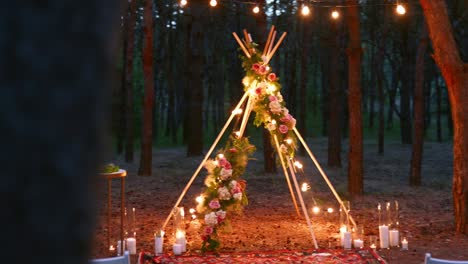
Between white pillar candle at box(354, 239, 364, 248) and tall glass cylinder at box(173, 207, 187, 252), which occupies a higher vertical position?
tall glass cylinder at box(173, 207, 187, 252)

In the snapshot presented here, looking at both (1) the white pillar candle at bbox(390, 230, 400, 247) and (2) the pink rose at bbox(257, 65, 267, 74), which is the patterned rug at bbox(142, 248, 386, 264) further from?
Answer: (2) the pink rose at bbox(257, 65, 267, 74)

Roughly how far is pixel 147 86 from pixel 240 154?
7.54m

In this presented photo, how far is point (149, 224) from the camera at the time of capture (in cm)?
999

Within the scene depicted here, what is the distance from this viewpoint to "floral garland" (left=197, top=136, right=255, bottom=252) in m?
7.81

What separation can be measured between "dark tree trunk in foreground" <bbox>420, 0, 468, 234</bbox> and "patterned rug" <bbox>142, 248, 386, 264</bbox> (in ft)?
6.19

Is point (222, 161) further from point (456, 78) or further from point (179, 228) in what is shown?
point (456, 78)

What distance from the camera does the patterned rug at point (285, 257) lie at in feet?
24.0

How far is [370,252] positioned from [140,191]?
22.5 feet

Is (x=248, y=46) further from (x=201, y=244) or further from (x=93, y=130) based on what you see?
(x=93, y=130)

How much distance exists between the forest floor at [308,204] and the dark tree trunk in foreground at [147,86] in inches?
18.7

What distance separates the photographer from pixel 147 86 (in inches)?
597

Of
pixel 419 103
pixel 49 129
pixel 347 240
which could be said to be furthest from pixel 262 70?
pixel 49 129

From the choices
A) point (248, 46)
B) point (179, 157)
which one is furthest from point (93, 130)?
point (179, 157)

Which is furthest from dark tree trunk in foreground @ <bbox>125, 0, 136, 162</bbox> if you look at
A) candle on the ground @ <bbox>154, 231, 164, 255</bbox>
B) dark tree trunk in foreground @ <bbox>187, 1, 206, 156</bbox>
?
candle on the ground @ <bbox>154, 231, 164, 255</bbox>
